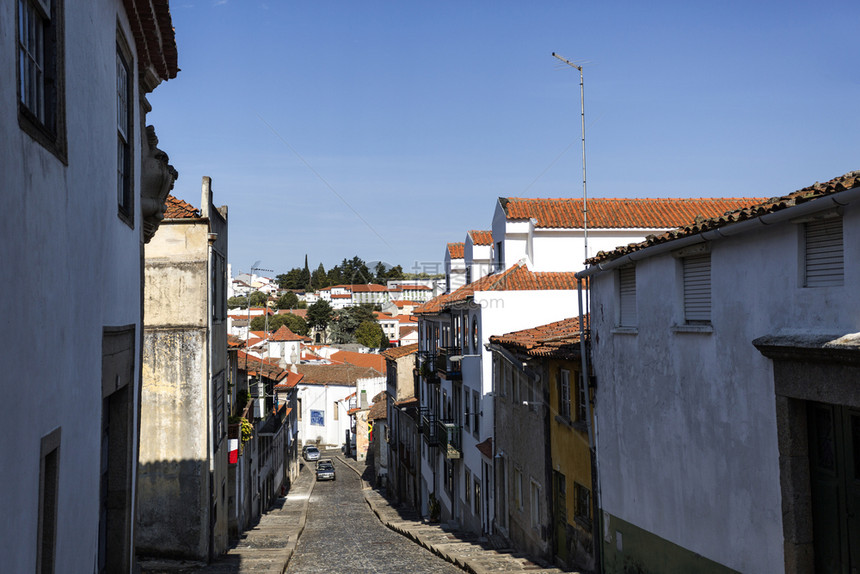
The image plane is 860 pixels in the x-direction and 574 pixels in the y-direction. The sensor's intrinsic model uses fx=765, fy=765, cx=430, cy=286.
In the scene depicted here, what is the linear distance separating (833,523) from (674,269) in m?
3.45

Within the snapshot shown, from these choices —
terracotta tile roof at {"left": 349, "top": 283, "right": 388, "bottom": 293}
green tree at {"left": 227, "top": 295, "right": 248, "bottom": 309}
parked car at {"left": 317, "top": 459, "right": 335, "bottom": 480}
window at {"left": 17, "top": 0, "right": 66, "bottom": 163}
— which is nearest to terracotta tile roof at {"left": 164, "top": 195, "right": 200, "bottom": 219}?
window at {"left": 17, "top": 0, "right": 66, "bottom": 163}

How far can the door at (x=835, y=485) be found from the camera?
6746mm

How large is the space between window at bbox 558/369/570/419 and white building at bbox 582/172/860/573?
4.06 m

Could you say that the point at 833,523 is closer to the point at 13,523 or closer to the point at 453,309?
the point at 13,523

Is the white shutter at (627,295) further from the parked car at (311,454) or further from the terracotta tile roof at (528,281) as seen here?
the parked car at (311,454)

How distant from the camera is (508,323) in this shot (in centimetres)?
2347

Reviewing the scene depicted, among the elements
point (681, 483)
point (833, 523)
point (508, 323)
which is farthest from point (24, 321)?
point (508, 323)

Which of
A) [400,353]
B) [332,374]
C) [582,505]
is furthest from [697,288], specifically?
[332,374]

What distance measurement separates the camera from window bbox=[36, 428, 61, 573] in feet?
15.7

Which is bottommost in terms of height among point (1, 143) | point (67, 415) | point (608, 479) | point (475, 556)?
point (475, 556)

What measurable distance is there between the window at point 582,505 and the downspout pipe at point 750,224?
5.16 m

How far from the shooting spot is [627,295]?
37.1ft

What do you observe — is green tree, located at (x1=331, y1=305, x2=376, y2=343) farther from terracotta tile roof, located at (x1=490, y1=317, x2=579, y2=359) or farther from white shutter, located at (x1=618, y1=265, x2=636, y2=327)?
white shutter, located at (x1=618, y1=265, x2=636, y2=327)

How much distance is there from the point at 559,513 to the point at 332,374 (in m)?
52.0
